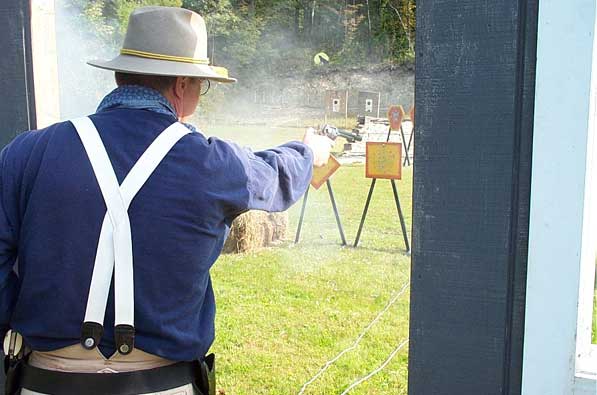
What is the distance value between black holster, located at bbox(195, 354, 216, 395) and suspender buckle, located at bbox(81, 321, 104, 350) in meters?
0.21

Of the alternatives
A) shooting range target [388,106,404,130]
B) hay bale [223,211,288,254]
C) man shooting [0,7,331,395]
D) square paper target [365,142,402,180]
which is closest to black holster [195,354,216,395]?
man shooting [0,7,331,395]

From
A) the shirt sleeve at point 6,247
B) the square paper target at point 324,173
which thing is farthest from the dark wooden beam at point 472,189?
the square paper target at point 324,173

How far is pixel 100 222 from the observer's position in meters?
1.01

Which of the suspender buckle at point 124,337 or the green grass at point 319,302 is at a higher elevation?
the suspender buckle at point 124,337

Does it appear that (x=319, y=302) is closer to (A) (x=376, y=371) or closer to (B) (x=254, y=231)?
(A) (x=376, y=371)

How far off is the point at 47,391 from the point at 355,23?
5.25 m

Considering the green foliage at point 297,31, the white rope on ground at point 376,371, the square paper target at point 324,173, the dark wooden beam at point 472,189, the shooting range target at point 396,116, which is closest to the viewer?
the dark wooden beam at point 472,189

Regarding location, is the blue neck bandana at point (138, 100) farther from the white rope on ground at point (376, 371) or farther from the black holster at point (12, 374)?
the white rope on ground at point (376, 371)

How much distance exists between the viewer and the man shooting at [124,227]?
1.01 meters

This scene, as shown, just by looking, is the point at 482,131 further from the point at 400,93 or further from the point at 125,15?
the point at 400,93

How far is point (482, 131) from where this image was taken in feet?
3.07

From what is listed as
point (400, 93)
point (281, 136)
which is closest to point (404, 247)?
point (281, 136)

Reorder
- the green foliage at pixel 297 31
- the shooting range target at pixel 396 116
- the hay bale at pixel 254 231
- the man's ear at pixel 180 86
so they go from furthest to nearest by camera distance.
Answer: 1. the shooting range target at pixel 396 116
2. the green foliage at pixel 297 31
3. the hay bale at pixel 254 231
4. the man's ear at pixel 180 86

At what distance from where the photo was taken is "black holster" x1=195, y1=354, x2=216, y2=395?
117 cm
